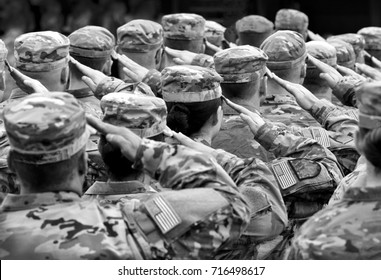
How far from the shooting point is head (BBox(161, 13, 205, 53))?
977 cm

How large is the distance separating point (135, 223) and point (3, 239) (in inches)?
20.9

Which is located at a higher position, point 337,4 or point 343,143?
point 343,143

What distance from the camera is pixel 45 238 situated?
14.5ft

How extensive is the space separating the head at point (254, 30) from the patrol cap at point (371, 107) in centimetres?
604

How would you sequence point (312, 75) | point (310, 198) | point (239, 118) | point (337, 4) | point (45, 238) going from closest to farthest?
point (45, 238) → point (310, 198) → point (239, 118) → point (312, 75) → point (337, 4)

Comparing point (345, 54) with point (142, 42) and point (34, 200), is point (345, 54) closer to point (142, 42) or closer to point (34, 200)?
point (142, 42)

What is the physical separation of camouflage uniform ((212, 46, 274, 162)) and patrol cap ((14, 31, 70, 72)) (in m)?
1.02

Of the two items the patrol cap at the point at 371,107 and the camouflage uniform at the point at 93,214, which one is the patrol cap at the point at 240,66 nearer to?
the patrol cap at the point at 371,107

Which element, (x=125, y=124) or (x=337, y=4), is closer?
(x=125, y=124)

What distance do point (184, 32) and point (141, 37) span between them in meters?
0.75

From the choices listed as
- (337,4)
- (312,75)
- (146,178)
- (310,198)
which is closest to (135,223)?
(146,178)

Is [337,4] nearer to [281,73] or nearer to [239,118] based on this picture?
[281,73]

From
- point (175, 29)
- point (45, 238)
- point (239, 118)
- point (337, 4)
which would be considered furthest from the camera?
point (337, 4)

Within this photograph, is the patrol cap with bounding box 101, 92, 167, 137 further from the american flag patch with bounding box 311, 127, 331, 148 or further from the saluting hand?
the american flag patch with bounding box 311, 127, 331, 148
